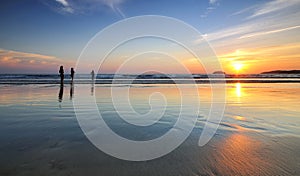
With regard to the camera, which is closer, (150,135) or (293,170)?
(293,170)

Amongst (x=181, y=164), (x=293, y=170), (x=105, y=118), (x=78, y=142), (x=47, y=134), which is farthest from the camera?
(x=105, y=118)

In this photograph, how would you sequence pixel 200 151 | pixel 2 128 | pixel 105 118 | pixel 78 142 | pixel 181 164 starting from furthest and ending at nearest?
1. pixel 105 118
2. pixel 2 128
3. pixel 78 142
4. pixel 200 151
5. pixel 181 164

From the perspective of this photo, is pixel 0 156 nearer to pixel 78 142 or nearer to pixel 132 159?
pixel 78 142

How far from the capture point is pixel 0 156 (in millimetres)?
3670

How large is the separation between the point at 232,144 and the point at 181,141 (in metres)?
1.09

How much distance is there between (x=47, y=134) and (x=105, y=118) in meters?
2.20

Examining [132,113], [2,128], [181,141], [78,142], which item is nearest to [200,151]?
[181,141]

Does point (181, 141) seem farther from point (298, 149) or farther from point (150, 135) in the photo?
point (298, 149)

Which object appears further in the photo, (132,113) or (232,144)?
(132,113)

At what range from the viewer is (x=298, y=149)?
419cm

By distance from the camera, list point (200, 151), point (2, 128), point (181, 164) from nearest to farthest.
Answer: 1. point (181, 164)
2. point (200, 151)
3. point (2, 128)

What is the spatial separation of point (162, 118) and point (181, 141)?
8.03ft

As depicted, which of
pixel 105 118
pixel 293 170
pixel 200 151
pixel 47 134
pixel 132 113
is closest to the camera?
pixel 293 170

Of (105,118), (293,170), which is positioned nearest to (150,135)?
(105,118)
